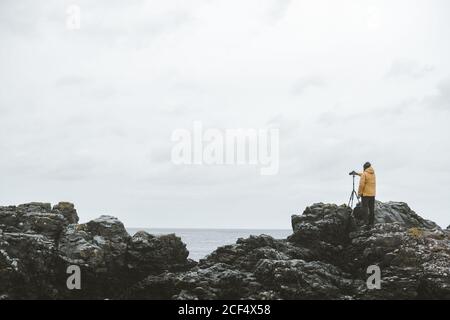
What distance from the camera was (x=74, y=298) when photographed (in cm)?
2727

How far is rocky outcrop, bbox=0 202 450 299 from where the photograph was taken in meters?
25.9

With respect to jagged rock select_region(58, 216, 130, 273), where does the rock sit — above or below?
above

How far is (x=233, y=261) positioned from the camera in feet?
99.0

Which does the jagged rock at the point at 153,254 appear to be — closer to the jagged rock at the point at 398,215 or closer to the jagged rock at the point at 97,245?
the jagged rock at the point at 97,245

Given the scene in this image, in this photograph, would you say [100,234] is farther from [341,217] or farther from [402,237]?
[402,237]

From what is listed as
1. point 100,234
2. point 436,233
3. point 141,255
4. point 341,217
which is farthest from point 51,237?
point 436,233

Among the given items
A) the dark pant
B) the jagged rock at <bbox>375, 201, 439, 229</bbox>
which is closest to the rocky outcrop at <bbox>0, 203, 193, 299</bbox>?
the dark pant

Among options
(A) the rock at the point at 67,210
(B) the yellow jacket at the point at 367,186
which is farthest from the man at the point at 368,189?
(A) the rock at the point at 67,210

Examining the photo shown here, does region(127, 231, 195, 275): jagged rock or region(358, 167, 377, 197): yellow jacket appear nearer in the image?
region(127, 231, 195, 275): jagged rock

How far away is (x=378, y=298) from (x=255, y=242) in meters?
9.19

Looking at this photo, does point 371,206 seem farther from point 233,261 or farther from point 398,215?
point 233,261

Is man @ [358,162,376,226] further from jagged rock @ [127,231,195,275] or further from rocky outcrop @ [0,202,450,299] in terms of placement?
jagged rock @ [127,231,195,275]
